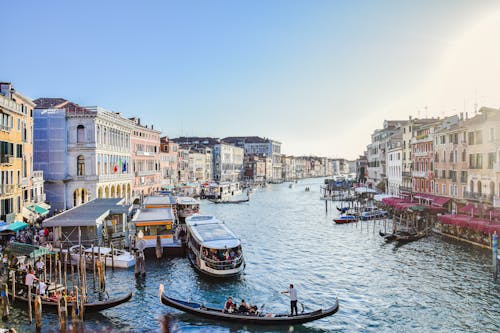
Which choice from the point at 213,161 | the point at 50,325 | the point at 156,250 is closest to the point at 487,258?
the point at 156,250

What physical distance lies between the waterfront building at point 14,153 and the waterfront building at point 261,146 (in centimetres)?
12691

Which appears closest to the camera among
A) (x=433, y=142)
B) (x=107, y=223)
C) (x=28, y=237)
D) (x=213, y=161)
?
(x=28, y=237)

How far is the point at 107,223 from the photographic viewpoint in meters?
29.7

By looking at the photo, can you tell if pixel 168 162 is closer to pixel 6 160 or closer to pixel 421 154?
pixel 421 154

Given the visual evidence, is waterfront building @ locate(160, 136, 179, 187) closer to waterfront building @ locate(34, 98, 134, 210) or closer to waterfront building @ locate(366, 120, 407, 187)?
waterfront building @ locate(34, 98, 134, 210)

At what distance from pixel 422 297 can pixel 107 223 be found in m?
19.7

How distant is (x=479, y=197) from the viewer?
30.5 metres

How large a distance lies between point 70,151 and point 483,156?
103ft

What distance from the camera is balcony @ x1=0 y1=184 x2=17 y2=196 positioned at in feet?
77.8

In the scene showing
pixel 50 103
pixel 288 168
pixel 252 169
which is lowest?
pixel 252 169

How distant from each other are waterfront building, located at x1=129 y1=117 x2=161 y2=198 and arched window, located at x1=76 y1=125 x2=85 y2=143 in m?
12.5

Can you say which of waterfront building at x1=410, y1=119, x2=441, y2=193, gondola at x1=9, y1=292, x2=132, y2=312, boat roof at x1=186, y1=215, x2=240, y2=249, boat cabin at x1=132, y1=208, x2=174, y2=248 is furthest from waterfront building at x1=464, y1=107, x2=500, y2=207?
gondola at x1=9, y1=292, x2=132, y2=312

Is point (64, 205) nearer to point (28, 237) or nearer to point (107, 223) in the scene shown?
point (107, 223)

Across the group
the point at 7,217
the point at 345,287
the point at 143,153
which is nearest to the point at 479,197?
the point at 345,287
